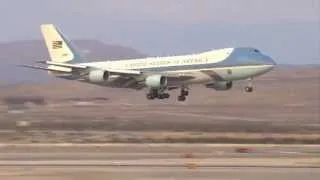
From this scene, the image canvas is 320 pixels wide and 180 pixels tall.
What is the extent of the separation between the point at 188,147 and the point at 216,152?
6.63 metres

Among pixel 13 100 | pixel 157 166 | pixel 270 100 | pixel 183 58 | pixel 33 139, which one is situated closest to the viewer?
pixel 157 166

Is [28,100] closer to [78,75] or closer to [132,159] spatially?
[78,75]

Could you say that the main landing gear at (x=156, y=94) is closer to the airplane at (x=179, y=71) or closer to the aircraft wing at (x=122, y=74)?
the airplane at (x=179, y=71)

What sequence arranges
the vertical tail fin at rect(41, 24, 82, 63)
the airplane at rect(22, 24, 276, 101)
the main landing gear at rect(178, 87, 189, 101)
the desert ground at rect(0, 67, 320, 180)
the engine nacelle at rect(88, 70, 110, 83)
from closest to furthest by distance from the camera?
1. the desert ground at rect(0, 67, 320, 180)
2. the main landing gear at rect(178, 87, 189, 101)
3. the airplane at rect(22, 24, 276, 101)
4. the engine nacelle at rect(88, 70, 110, 83)
5. the vertical tail fin at rect(41, 24, 82, 63)

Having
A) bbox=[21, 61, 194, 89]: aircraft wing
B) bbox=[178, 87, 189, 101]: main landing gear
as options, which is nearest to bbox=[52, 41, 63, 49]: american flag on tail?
bbox=[21, 61, 194, 89]: aircraft wing

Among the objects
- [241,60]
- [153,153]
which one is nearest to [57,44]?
[241,60]

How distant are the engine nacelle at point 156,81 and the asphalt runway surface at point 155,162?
1576 cm

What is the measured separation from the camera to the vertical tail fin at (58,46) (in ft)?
295

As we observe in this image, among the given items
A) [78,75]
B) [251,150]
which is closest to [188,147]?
[251,150]

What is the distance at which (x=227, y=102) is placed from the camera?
570ft

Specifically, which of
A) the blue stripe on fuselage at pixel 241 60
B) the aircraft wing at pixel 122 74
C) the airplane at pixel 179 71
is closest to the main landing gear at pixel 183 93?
the airplane at pixel 179 71

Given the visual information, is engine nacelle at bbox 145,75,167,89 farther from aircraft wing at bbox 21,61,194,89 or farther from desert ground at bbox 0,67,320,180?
desert ground at bbox 0,67,320,180

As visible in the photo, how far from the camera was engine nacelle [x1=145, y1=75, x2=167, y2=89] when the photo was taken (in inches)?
2911

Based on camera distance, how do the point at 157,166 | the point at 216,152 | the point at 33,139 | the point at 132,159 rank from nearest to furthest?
the point at 157,166 < the point at 132,159 < the point at 216,152 < the point at 33,139
